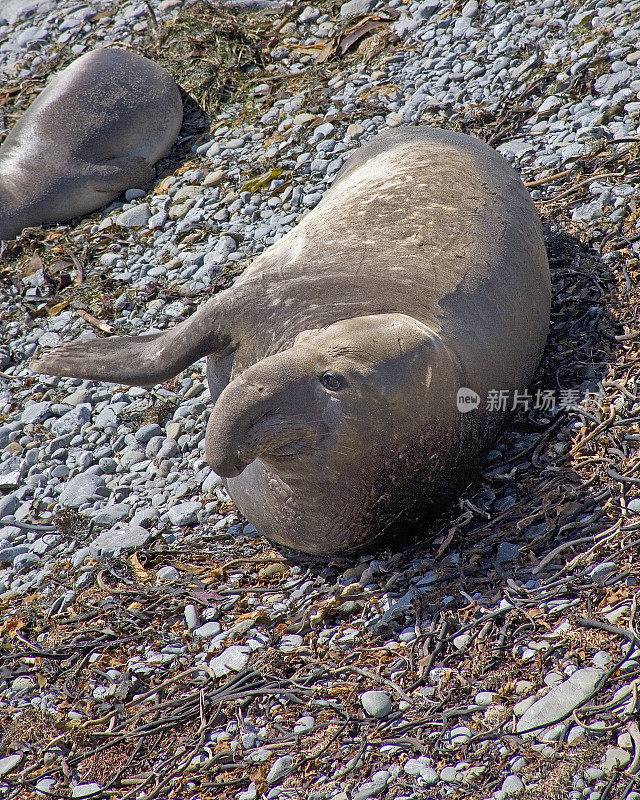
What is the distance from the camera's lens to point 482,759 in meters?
2.77

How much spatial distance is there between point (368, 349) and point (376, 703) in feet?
4.24

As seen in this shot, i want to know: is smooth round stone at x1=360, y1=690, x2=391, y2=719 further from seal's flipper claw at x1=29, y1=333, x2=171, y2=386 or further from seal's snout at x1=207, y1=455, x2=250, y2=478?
seal's flipper claw at x1=29, y1=333, x2=171, y2=386

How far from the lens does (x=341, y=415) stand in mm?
3283

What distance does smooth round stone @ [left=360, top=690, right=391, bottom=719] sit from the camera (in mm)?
3119

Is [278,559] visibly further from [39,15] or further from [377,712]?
[39,15]

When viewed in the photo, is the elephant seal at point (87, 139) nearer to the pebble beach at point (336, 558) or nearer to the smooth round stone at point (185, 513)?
the pebble beach at point (336, 558)

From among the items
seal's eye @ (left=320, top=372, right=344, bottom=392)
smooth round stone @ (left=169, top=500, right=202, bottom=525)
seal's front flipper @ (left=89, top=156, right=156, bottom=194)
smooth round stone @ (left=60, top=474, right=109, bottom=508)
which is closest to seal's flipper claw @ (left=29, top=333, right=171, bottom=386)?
smooth round stone @ (left=169, top=500, right=202, bottom=525)

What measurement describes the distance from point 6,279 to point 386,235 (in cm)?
365

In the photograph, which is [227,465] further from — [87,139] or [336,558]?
[87,139]

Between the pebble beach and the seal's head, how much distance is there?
45 cm

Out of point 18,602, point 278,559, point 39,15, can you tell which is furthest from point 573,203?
point 39,15

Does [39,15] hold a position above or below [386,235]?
above

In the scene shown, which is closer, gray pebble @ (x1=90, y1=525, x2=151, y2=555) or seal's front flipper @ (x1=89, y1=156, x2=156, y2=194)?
gray pebble @ (x1=90, y1=525, x2=151, y2=555)

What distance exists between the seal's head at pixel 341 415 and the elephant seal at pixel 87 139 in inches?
166
